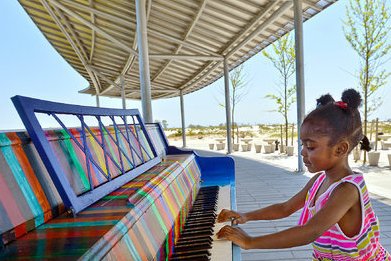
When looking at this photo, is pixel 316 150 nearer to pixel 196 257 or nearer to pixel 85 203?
pixel 196 257

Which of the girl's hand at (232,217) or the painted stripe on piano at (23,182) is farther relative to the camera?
the girl's hand at (232,217)

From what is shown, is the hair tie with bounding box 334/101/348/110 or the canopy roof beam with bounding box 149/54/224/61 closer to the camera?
the hair tie with bounding box 334/101/348/110

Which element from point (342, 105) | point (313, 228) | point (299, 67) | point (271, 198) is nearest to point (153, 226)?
point (313, 228)

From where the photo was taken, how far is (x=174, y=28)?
10.6 m

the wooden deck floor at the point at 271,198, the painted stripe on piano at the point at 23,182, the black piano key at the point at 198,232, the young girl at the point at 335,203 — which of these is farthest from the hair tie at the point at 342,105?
the wooden deck floor at the point at 271,198

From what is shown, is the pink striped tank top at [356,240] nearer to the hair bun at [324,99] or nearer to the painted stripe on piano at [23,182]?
the hair bun at [324,99]

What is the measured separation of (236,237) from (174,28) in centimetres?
1006

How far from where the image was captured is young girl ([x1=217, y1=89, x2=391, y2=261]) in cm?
134

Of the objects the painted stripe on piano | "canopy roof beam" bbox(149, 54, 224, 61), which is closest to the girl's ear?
the painted stripe on piano

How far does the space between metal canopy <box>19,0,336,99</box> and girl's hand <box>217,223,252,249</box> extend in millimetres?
7102

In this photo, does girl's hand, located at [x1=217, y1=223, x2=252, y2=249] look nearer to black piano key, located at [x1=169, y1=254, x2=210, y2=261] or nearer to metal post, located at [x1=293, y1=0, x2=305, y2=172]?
black piano key, located at [x1=169, y1=254, x2=210, y2=261]

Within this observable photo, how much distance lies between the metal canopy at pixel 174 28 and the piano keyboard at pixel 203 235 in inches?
256

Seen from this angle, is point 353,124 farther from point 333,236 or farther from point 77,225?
point 77,225

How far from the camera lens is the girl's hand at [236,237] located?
139 centimetres
